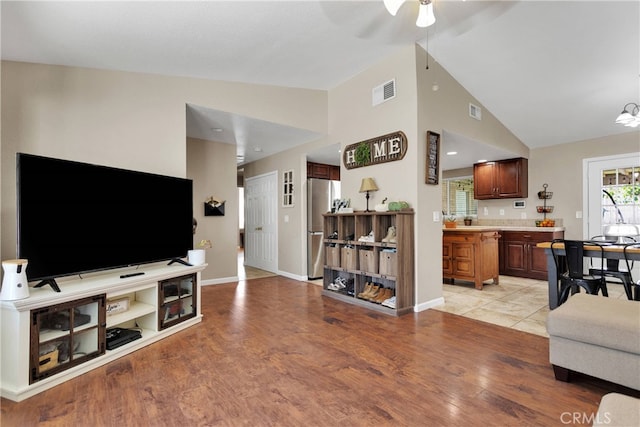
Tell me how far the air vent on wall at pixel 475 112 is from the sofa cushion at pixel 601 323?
3.08 m

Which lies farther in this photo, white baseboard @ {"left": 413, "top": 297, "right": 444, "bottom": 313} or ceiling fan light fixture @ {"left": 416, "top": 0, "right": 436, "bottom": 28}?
white baseboard @ {"left": 413, "top": 297, "right": 444, "bottom": 313}

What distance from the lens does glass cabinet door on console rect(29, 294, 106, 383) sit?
201 centimetres

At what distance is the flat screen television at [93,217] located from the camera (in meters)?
2.16

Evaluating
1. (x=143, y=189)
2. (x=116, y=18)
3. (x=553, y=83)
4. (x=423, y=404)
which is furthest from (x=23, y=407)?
(x=553, y=83)

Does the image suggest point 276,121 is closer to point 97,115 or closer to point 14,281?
point 97,115

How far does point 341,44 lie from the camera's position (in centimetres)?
349

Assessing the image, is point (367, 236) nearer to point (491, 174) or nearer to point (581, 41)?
point (581, 41)

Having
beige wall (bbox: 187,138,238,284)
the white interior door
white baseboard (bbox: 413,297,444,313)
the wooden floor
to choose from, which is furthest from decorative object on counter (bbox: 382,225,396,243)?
the white interior door

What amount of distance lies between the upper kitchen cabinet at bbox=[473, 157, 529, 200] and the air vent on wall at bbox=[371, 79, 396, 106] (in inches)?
132

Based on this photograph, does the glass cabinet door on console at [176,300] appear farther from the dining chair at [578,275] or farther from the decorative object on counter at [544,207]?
the decorative object on counter at [544,207]

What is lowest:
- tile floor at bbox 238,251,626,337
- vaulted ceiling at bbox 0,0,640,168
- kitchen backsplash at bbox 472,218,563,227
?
tile floor at bbox 238,251,626,337

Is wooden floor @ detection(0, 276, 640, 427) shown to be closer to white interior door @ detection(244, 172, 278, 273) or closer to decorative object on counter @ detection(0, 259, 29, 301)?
decorative object on counter @ detection(0, 259, 29, 301)

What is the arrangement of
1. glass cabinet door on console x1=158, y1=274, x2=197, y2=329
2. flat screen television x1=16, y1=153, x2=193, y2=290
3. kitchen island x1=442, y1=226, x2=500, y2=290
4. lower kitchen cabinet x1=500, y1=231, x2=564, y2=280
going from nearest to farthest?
flat screen television x1=16, y1=153, x2=193, y2=290 < glass cabinet door on console x1=158, y1=274, x2=197, y2=329 < kitchen island x1=442, y1=226, x2=500, y2=290 < lower kitchen cabinet x1=500, y1=231, x2=564, y2=280

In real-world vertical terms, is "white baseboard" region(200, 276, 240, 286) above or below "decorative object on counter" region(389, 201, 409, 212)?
below
